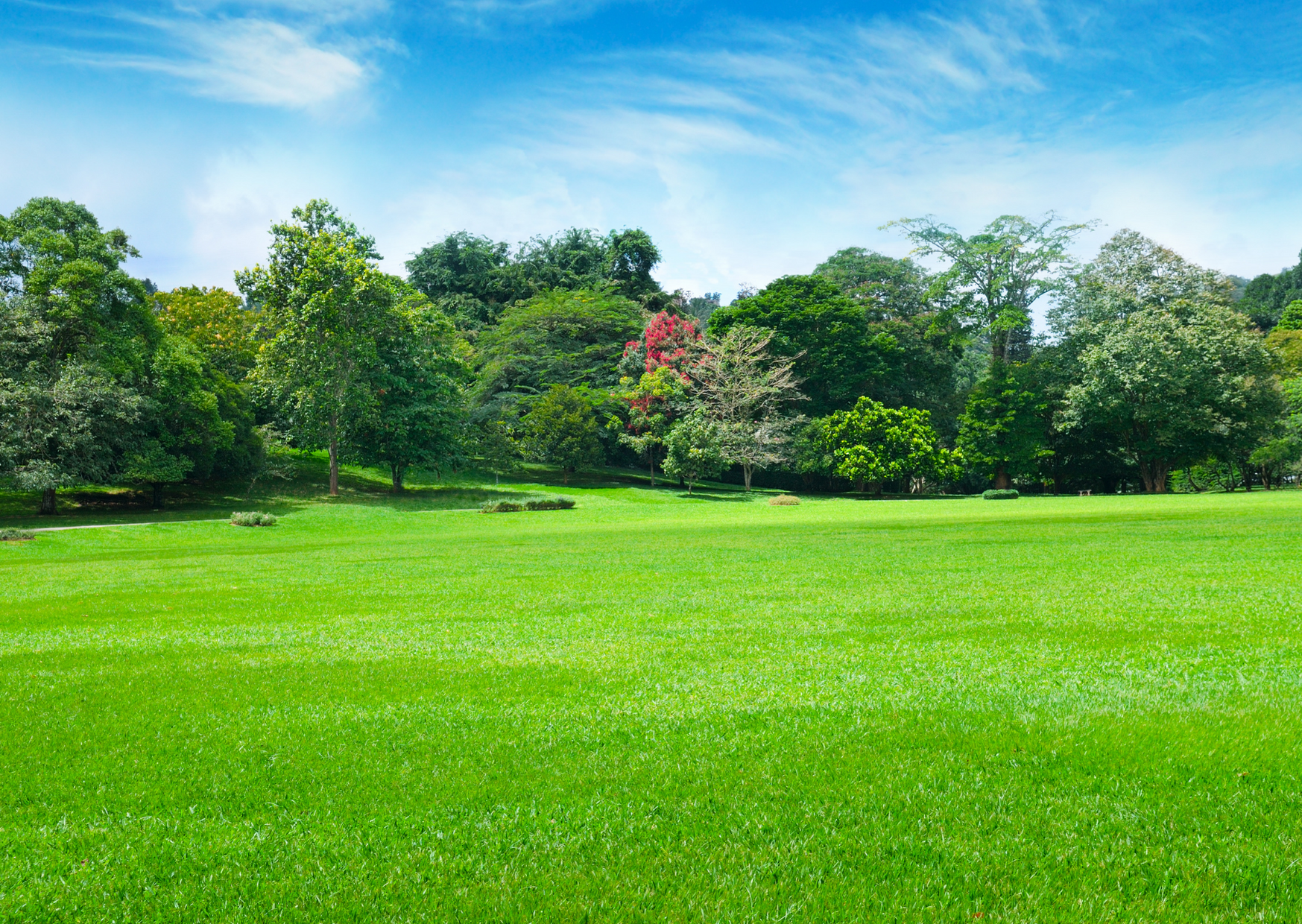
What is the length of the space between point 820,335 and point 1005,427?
13.7 metres

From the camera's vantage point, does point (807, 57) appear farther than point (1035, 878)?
Yes

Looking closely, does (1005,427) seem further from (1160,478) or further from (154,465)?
(154,465)

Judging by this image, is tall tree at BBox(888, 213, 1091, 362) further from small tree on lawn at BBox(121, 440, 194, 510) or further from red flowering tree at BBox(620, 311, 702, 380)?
small tree on lawn at BBox(121, 440, 194, 510)

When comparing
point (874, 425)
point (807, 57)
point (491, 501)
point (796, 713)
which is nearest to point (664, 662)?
point (796, 713)

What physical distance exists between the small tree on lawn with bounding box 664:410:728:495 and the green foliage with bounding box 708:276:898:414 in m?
10.3

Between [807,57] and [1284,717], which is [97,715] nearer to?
[1284,717]

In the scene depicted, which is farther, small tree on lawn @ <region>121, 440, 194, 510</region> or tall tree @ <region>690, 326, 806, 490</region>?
tall tree @ <region>690, 326, 806, 490</region>

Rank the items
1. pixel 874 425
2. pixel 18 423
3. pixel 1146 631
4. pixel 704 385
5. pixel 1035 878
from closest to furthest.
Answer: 1. pixel 1035 878
2. pixel 1146 631
3. pixel 18 423
4. pixel 874 425
5. pixel 704 385

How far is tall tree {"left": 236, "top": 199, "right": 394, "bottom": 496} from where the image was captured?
119 ft

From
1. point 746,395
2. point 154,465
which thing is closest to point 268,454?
point 154,465

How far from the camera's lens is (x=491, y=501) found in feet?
119

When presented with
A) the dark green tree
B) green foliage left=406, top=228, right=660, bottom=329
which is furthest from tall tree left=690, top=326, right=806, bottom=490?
the dark green tree

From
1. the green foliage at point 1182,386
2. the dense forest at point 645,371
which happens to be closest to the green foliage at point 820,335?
the dense forest at point 645,371

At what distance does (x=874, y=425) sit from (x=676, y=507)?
15377 mm
